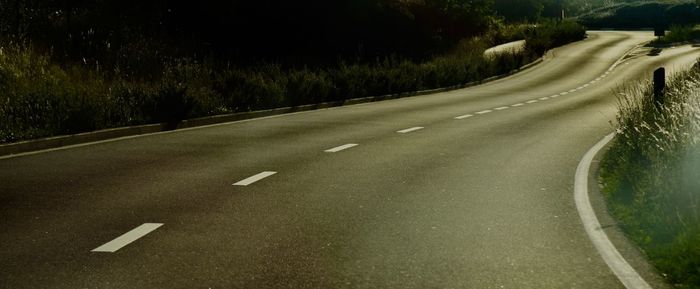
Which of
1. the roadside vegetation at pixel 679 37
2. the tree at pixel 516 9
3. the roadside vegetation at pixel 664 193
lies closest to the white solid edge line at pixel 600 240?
the roadside vegetation at pixel 664 193

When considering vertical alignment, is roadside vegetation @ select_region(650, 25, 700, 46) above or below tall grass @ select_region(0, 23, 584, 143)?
below

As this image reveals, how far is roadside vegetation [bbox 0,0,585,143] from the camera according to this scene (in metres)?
18.8

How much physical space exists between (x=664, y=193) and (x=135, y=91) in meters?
13.2

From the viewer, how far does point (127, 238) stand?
7.70 metres

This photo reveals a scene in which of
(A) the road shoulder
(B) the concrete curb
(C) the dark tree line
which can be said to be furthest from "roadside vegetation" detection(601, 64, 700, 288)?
(C) the dark tree line

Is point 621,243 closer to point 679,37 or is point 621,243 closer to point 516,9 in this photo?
point 679,37

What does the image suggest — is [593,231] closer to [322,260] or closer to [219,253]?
[322,260]

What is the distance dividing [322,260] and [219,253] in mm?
824

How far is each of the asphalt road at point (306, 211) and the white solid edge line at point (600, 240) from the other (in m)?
0.09

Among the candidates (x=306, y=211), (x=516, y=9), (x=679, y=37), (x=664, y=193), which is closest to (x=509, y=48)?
(x=679, y=37)

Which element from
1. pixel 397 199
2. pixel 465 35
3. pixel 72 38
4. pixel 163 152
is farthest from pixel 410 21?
pixel 397 199

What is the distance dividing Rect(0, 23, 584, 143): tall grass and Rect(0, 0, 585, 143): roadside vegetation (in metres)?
0.04

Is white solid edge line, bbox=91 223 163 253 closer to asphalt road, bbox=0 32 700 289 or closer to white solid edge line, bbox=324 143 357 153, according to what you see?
asphalt road, bbox=0 32 700 289

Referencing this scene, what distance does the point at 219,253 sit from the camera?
7.14 metres
